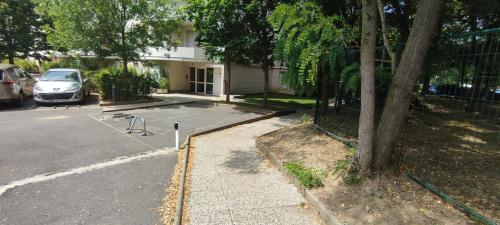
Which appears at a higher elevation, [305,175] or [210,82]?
[210,82]

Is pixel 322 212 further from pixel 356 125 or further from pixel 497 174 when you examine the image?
pixel 356 125

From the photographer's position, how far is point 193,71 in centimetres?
2412

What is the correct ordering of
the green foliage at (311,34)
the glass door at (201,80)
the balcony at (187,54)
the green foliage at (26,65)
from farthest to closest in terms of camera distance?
1. the green foliage at (26,65)
2. the glass door at (201,80)
3. the balcony at (187,54)
4. the green foliage at (311,34)

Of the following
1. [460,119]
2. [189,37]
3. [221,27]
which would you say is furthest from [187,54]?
[460,119]

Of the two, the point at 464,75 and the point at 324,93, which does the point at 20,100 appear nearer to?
the point at 324,93

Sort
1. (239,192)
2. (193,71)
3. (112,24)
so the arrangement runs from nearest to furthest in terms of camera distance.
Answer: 1. (239,192)
2. (112,24)
3. (193,71)

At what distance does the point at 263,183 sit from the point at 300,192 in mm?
740

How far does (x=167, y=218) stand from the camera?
13.1 ft

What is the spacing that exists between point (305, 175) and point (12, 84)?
13483mm

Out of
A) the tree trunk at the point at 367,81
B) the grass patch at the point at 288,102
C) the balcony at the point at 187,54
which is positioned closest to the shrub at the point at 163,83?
the balcony at the point at 187,54

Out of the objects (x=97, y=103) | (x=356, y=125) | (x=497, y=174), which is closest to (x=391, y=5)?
(x=356, y=125)

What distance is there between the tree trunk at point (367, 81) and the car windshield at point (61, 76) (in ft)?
47.5

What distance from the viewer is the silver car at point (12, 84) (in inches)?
471

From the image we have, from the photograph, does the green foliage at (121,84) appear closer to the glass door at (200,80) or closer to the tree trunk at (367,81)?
the glass door at (200,80)
